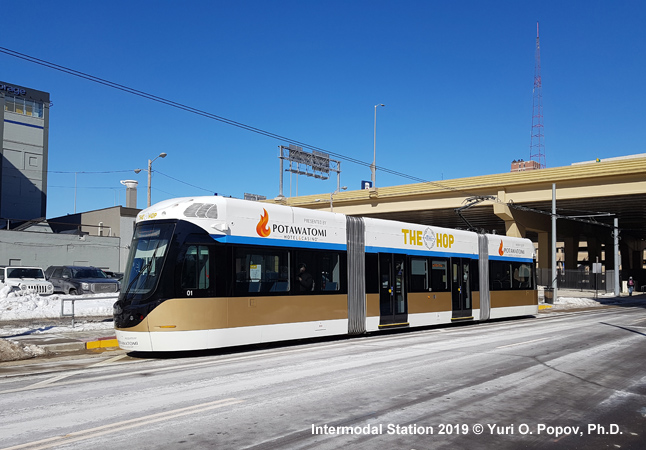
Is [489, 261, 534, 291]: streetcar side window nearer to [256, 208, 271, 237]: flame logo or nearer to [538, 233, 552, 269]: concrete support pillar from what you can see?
[256, 208, 271, 237]: flame logo

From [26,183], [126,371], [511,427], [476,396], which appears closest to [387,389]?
[476,396]

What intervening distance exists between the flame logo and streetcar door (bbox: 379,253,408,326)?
447 centimetres

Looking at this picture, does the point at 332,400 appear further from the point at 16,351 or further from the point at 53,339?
the point at 53,339

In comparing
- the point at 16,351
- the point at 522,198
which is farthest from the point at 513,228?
the point at 16,351

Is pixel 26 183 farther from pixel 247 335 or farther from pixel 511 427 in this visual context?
pixel 511 427

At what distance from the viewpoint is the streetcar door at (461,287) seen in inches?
765

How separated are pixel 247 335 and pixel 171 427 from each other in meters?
6.28

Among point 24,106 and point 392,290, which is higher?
point 24,106

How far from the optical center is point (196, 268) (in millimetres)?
11570

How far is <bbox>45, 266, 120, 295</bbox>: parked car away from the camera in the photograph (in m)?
25.5

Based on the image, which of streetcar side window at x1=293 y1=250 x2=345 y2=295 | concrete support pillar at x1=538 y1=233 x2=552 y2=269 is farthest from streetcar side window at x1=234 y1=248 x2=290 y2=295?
concrete support pillar at x1=538 y1=233 x2=552 y2=269

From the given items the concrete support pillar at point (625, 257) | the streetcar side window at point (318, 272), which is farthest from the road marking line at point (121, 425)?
the concrete support pillar at point (625, 257)

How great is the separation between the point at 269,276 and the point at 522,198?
34.8m

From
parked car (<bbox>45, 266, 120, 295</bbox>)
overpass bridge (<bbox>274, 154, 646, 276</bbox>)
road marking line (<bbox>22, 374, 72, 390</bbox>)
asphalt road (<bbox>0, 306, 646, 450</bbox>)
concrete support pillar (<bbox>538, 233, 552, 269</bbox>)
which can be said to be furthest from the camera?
concrete support pillar (<bbox>538, 233, 552, 269</bbox>)
